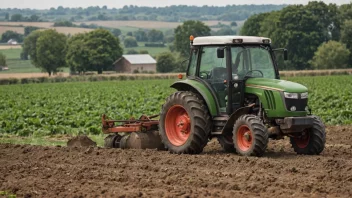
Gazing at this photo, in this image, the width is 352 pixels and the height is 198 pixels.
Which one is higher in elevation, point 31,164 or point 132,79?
point 31,164

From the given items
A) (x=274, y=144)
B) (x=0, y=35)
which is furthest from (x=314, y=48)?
(x=0, y=35)

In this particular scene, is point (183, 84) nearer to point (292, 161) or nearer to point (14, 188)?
point (292, 161)

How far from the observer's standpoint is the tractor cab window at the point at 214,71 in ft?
47.4

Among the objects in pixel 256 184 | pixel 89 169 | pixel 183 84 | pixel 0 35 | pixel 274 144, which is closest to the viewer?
pixel 256 184

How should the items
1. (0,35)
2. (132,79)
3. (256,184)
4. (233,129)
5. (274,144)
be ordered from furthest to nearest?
(0,35) → (132,79) → (274,144) → (233,129) → (256,184)

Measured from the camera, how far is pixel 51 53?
121375 mm

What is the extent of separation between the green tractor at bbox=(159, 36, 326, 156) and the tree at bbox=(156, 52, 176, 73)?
308 ft

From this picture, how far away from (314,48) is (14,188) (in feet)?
296

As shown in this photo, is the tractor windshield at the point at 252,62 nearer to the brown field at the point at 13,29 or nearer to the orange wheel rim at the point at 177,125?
the orange wheel rim at the point at 177,125

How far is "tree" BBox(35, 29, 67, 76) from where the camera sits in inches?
4717

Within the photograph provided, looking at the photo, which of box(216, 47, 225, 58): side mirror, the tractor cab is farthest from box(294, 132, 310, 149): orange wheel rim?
box(216, 47, 225, 58): side mirror

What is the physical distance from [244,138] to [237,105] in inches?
28.9

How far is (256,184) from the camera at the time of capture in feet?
35.3

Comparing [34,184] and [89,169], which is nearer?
[34,184]
